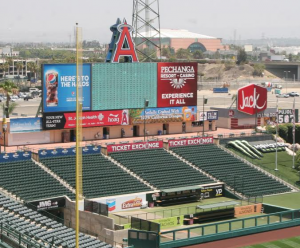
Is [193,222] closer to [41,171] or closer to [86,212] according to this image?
[86,212]

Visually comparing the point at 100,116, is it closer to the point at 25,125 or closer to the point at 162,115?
the point at 25,125

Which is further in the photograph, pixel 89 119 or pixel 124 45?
pixel 124 45

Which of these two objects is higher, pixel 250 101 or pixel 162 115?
pixel 250 101

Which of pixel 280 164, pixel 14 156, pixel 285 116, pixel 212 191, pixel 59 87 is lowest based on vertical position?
pixel 212 191

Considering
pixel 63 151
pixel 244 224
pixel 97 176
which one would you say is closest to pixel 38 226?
pixel 244 224

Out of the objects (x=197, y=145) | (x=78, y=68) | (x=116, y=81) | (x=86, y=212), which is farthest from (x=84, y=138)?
(x=78, y=68)

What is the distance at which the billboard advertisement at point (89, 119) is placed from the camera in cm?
6209

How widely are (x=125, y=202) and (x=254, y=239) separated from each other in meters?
14.0

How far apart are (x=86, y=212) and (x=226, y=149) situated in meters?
23.4

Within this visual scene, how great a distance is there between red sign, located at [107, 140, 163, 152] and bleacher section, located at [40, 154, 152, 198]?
71.9 inches

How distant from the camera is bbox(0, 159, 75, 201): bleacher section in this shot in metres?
52.4

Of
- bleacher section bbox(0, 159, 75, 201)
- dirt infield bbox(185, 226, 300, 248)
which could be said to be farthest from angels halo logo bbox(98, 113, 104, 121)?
dirt infield bbox(185, 226, 300, 248)

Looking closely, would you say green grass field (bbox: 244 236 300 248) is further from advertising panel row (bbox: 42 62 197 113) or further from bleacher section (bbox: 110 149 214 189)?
advertising panel row (bbox: 42 62 197 113)

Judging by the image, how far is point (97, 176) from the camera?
58.3 metres
